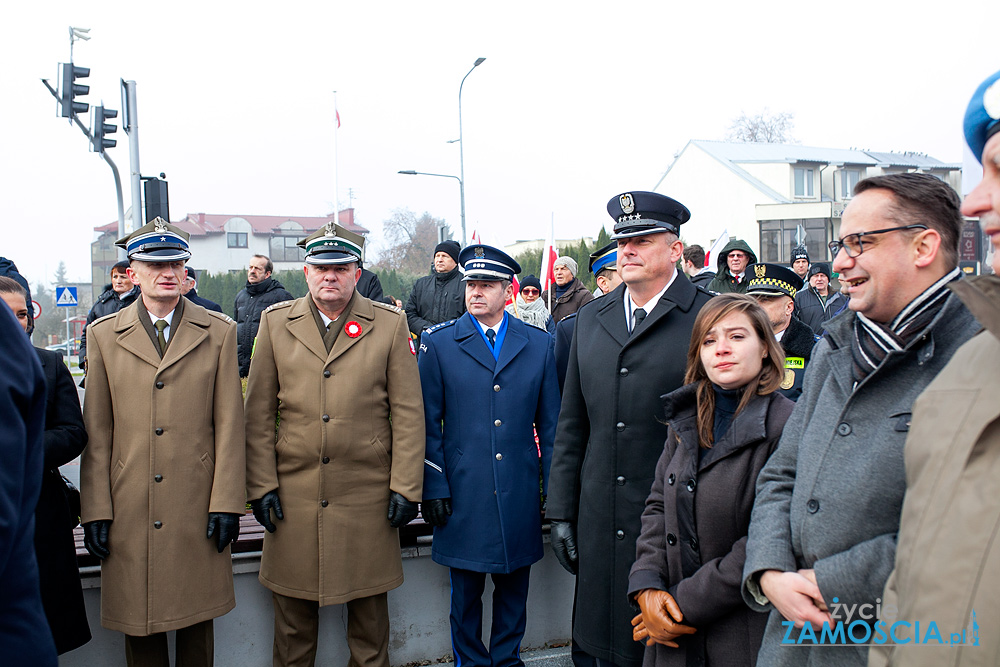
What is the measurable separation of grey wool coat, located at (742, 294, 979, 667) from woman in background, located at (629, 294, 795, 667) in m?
0.23

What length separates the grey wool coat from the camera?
1.90m

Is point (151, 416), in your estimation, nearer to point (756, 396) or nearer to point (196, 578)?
point (196, 578)

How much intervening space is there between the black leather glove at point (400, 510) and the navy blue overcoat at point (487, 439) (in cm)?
16

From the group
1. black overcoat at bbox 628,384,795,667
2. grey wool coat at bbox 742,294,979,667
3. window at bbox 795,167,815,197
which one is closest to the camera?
grey wool coat at bbox 742,294,979,667

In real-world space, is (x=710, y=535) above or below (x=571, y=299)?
below

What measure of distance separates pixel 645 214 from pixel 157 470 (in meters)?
2.56

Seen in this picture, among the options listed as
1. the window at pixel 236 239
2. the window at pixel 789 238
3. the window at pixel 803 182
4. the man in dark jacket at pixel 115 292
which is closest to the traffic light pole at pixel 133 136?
the man in dark jacket at pixel 115 292

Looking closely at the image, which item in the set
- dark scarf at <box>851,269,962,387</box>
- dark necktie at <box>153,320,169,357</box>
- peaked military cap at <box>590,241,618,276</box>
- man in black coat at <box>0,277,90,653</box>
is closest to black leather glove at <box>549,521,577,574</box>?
dark scarf at <box>851,269,962,387</box>

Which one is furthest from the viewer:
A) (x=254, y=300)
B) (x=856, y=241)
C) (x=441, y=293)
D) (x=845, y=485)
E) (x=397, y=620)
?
(x=254, y=300)

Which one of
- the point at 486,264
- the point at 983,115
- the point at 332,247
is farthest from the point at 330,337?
the point at 983,115

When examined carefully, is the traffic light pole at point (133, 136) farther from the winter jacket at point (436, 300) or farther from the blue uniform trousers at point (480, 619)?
the blue uniform trousers at point (480, 619)

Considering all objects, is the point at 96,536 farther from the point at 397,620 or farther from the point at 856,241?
the point at 856,241

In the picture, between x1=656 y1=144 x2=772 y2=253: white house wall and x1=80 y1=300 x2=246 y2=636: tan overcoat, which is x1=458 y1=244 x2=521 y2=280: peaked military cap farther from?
x1=656 y1=144 x2=772 y2=253: white house wall

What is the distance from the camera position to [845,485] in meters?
1.98
